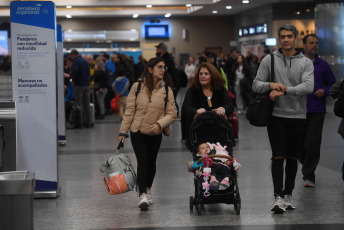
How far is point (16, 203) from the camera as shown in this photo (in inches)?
158

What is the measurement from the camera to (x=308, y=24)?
31219mm

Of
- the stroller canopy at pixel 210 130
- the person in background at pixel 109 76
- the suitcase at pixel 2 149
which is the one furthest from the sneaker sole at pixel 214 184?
the person in background at pixel 109 76

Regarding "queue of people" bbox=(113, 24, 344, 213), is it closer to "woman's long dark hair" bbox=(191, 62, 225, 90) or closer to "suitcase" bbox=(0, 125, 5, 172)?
"woman's long dark hair" bbox=(191, 62, 225, 90)

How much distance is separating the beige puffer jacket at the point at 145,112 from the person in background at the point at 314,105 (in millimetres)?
2146

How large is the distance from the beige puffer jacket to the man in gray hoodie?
38.4 inches

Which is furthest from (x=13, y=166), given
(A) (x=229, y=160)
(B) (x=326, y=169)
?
(B) (x=326, y=169)

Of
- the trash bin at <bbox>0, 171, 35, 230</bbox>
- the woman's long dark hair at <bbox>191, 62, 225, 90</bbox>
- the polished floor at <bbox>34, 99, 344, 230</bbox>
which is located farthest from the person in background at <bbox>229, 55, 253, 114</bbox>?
the trash bin at <bbox>0, 171, 35, 230</bbox>

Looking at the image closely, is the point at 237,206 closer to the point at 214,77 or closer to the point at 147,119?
the point at 147,119

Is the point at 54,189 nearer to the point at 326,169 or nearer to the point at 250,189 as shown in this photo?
the point at 250,189

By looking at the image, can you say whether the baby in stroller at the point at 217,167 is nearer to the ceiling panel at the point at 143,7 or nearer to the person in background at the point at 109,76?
the person in background at the point at 109,76

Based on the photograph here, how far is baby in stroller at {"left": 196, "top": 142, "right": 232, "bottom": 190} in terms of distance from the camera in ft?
23.3

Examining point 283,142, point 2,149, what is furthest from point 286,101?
point 2,149

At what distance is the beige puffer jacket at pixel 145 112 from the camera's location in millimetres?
7621

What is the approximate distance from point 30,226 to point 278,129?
371cm
